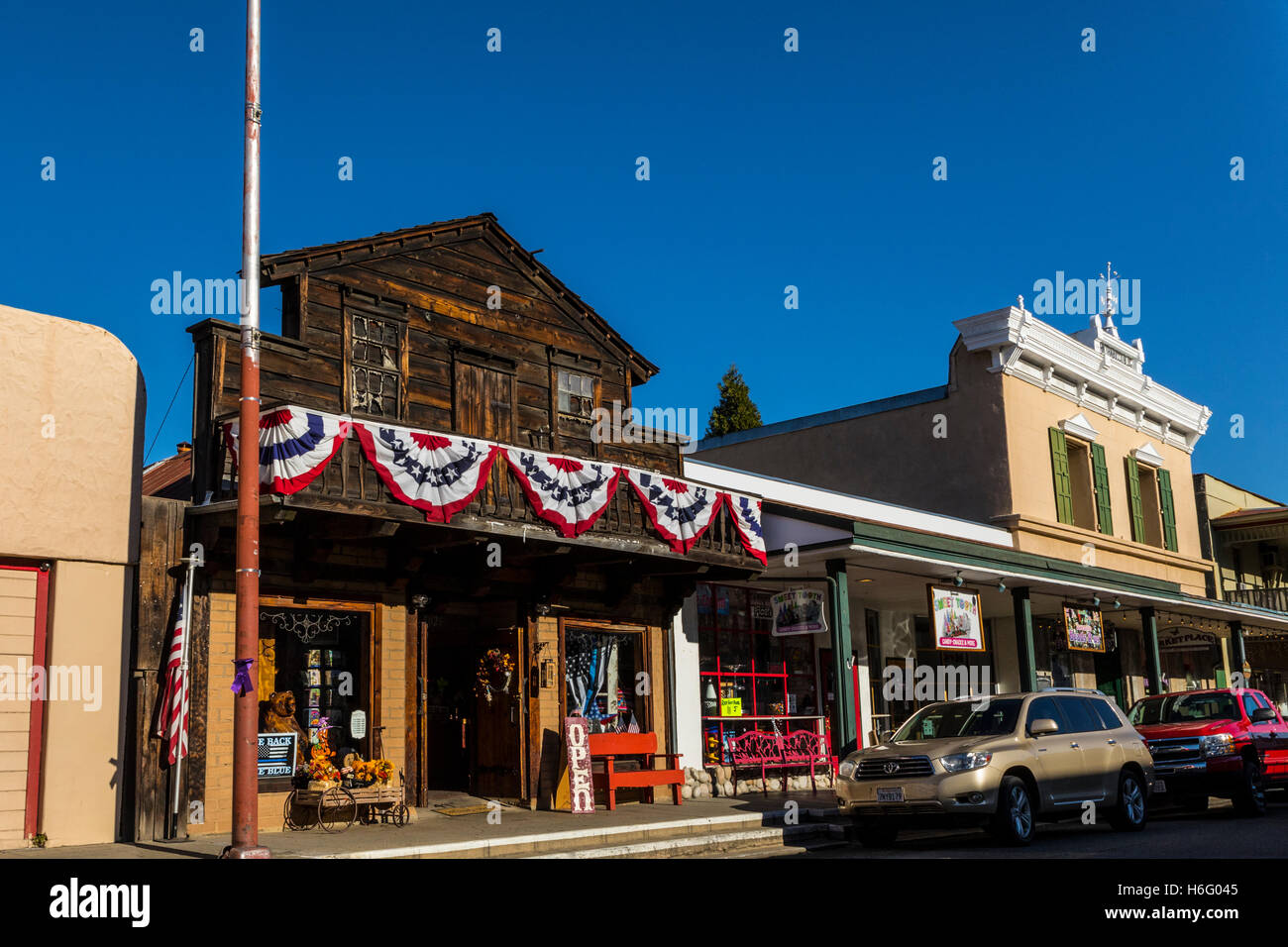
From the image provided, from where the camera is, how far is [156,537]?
45.8 feet

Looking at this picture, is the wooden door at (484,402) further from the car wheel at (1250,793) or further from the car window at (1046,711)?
the car wheel at (1250,793)

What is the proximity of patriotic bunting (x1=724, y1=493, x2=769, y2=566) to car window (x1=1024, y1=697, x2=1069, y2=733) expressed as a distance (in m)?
5.69

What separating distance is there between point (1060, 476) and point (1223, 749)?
1215cm

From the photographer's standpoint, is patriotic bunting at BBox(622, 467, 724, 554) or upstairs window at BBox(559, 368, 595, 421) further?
upstairs window at BBox(559, 368, 595, 421)

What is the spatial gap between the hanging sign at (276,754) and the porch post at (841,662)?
26.7 ft

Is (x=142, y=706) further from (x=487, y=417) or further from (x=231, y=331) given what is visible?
(x=487, y=417)

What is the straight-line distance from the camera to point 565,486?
53.5ft

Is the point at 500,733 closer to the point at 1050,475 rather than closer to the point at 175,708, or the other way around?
the point at 175,708

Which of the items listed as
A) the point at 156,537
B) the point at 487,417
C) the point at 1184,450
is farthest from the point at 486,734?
the point at 1184,450

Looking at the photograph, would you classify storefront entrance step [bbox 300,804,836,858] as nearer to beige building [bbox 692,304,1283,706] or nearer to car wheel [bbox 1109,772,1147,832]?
car wheel [bbox 1109,772,1147,832]

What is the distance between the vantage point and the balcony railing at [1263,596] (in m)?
37.4

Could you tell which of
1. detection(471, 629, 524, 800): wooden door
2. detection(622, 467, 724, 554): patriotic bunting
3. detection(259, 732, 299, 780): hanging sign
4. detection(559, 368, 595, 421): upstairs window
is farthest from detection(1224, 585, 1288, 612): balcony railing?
detection(259, 732, 299, 780): hanging sign

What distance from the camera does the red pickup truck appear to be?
17469mm

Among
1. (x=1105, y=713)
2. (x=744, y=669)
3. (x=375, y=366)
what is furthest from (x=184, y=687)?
(x=1105, y=713)
